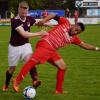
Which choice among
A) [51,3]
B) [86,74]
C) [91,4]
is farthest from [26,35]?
[51,3]

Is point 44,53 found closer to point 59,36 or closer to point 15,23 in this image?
point 59,36

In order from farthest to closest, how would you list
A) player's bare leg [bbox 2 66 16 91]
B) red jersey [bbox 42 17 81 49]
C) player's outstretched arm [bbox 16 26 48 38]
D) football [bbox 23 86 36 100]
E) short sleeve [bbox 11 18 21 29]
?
player's bare leg [bbox 2 66 16 91], short sleeve [bbox 11 18 21 29], red jersey [bbox 42 17 81 49], player's outstretched arm [bbox 16 26 48 38], football [bbox 23 86 36 100]

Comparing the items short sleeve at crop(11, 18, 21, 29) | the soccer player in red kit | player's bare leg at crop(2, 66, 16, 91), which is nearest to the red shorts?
the soccer player in red kit

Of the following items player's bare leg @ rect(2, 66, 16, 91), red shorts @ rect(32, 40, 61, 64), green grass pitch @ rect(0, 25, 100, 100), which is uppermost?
red shorts @ rect(32, 40, 61, 64)

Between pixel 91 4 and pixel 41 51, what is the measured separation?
60.5 metres

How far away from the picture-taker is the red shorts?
10.1 m

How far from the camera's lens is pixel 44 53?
10.1 meters

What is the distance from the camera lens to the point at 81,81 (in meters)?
12.4

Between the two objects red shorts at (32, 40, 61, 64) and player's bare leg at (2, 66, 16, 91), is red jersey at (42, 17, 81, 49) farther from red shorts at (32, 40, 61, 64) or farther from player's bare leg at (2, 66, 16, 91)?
player's bare leg at (2, 66, 16, 91)

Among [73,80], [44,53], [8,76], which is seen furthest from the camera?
[73,80]

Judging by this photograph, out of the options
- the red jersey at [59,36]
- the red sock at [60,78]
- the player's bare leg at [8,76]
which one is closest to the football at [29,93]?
the red sock at [60,78]

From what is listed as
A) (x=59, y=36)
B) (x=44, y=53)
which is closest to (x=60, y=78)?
(x=44, y=53)

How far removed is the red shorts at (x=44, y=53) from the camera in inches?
398

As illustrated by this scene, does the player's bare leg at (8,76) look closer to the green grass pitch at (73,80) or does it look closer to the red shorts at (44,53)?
the green grass pitch at (73,80)
